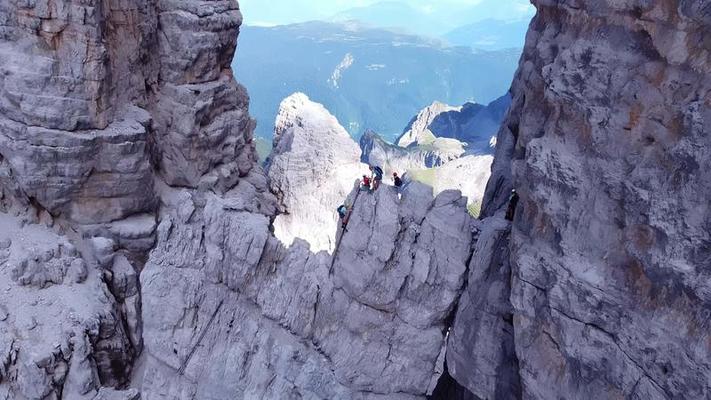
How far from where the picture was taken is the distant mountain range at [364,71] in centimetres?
8488

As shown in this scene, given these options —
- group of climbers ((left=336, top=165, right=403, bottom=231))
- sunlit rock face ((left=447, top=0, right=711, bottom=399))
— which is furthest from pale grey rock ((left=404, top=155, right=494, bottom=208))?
sunlit rock face ((left=447, top=0, right=711, bottom=399))

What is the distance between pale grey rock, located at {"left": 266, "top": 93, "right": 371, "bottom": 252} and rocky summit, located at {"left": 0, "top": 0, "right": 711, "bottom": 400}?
3664 millimetres

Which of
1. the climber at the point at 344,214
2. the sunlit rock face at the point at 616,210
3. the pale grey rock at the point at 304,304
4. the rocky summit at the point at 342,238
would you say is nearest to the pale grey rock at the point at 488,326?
the rocky summit at the point at 342,238

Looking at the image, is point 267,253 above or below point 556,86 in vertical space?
below

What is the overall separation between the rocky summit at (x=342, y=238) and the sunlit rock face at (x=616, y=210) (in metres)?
0.04

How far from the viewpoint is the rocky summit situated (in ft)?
32.5

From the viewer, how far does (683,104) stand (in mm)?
9336

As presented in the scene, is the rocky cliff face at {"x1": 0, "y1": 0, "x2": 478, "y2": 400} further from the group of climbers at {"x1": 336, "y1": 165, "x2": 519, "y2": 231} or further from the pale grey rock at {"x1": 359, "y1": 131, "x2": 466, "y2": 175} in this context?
the pale grey rock at {"x1": 359, "y1": 131, "x2": 466, "y2": 175}

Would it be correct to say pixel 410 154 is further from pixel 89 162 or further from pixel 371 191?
pixel 371 191

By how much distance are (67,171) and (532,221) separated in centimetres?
1601

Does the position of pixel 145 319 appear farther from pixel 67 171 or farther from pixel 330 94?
pixel 330 94

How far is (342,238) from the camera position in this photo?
51.5 ft

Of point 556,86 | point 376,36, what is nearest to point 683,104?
point 556,86

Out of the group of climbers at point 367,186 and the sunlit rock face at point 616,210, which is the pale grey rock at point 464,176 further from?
the sunlit rock face at point 616,210
